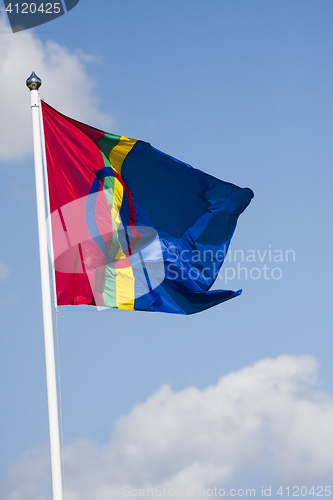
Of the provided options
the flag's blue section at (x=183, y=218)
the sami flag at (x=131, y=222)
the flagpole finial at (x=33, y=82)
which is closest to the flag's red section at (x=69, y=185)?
the sami flag at (x=131, y=222)

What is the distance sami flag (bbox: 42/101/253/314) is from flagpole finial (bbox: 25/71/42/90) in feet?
1.88

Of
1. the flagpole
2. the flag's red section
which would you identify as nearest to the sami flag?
the flag's red section

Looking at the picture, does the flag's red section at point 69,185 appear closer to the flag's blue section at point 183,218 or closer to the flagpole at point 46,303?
the flagpole at point 46,303

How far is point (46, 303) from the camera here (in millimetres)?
13539

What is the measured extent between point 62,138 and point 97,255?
2843mm

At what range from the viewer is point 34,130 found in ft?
46.9

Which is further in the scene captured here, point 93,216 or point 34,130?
point 93,216

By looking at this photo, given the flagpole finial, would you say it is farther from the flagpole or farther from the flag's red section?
the flag's red section

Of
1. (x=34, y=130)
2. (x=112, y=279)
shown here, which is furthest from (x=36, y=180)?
(x=112, y=279)

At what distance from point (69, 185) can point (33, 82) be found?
2.42 m

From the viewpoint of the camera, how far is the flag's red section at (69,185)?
569 inches

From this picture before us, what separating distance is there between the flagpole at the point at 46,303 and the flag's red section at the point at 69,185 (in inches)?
21.8

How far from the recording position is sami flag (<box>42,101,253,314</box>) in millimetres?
14906

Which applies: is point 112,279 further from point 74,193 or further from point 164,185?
point 164,185
